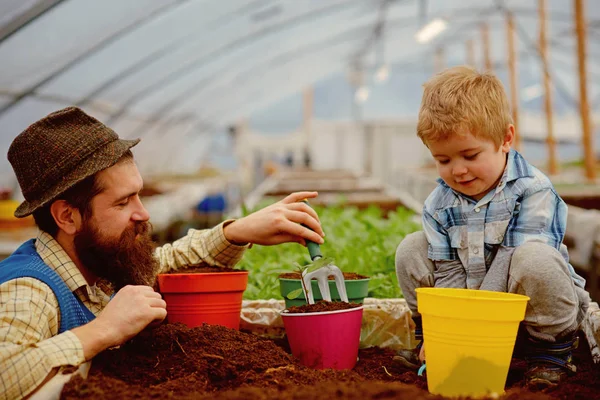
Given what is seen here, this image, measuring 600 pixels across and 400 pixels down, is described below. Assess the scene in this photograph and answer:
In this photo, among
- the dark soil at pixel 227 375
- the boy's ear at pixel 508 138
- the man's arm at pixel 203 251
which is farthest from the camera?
the man's arm at pixel 203 251

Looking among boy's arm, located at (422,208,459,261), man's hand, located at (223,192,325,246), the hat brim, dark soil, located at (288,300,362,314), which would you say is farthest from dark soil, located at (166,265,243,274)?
boy's arm, located at (422,208,459,261)

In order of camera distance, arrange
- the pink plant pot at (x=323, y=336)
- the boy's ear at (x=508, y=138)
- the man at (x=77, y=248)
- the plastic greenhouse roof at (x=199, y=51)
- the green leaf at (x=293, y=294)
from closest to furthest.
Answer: the man at (x=77, y=248)
the pink plant pot at (x=323, y=336)
the boy's ear at (x=508, y=138)
the green leaf at (x=293, y=294)
the plastic greenhouse roof at (x=199, y=51)

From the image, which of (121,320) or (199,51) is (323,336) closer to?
(121,320)

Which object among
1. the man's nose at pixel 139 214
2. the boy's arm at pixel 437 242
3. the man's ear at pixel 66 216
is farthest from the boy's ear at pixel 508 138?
the man's ear at pixel 66 216

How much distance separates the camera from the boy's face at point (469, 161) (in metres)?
2.03

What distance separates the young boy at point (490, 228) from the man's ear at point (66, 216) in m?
1.01

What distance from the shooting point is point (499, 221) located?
6.79 feet

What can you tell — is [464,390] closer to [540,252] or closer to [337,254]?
[540,252]

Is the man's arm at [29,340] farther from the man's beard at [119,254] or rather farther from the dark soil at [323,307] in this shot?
the dark soil at [323,307]

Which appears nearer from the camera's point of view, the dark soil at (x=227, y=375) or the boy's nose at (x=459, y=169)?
the dark soil at (x=227, y=375)

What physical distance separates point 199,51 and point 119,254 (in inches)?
377

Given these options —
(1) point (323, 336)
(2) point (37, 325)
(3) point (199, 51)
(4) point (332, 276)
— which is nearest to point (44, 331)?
(2) point (37, 325)

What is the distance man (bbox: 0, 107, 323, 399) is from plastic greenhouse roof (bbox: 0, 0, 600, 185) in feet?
11.6

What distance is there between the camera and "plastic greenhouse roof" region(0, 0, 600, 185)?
22.0ft
